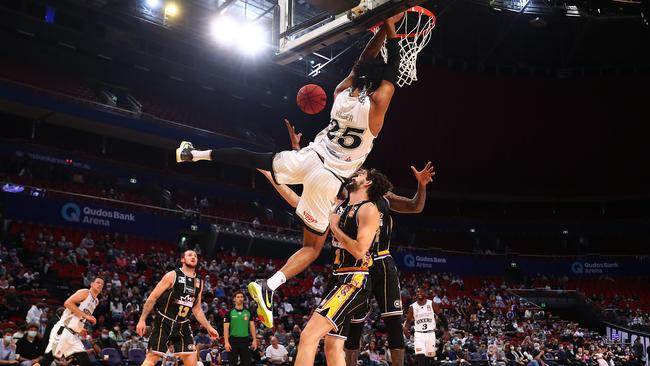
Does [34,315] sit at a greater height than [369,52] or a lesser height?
lesser

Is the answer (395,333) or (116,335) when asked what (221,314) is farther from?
(395,333)

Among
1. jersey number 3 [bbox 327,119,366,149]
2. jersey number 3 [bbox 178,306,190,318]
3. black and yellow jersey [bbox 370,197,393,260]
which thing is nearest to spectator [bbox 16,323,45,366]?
jersey number 3 [bbox 178,306,190,318]

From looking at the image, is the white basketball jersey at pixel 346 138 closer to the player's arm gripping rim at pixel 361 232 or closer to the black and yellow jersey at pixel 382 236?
the player's arm gripping rim at pixel 361 232

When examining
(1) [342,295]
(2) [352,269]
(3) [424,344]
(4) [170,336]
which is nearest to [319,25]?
(2) [352,269]

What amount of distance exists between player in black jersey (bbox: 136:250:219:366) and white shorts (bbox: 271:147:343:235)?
12.2 ft

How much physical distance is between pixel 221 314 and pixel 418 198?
10.5 metres

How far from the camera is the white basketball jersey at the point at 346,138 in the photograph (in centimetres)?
575

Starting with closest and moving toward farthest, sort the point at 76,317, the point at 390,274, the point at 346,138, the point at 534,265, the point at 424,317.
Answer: the point at 346,138, the point at 390,274, the point at 76,317, the point at 424,317, the point at 534,265

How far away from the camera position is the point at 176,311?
8.95 meters

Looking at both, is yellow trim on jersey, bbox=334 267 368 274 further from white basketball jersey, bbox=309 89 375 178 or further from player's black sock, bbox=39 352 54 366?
player's black sock, bbox=39 352 54 366

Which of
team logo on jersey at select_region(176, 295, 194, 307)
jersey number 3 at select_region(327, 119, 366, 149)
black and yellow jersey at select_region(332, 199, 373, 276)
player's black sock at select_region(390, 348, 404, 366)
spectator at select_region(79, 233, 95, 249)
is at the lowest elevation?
player's black sock at select_region(390, 348, 404, 366)

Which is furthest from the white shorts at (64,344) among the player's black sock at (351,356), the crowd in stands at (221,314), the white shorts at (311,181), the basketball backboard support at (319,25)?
the white shorts at (311,181)

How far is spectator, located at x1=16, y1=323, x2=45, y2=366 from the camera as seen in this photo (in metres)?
11.9

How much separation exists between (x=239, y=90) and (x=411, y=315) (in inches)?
878
